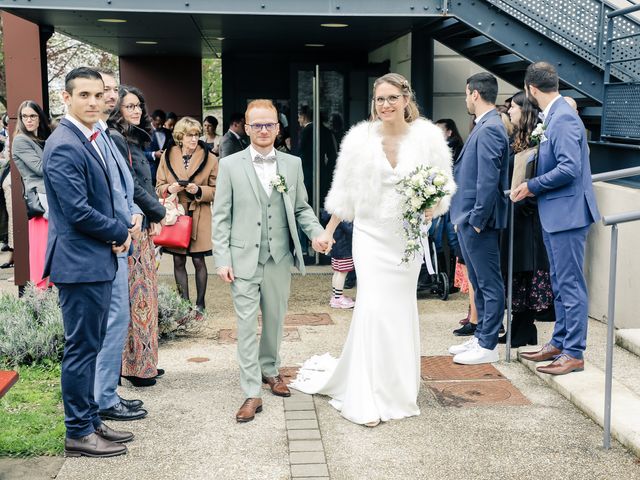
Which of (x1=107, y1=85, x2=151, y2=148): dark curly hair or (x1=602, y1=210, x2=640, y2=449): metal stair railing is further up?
(x1=107, y1=85, x2=151, y2=148): dark curly hair

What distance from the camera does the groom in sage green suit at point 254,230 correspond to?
17.9 ft

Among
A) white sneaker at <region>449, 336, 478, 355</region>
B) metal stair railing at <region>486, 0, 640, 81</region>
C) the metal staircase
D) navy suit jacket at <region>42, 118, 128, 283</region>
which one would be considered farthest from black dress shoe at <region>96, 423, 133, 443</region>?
metal stair railing at <region>486, 0, 640, 81</region>

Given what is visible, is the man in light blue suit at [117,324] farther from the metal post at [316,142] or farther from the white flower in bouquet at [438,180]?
the metal post at [316,142]

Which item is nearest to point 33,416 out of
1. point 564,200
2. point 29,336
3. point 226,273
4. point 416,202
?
point 29,336

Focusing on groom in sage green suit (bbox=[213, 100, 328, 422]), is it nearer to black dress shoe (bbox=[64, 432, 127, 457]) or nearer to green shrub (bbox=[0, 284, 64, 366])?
black dress shoe (bbox=[64, 432, 127, 457])

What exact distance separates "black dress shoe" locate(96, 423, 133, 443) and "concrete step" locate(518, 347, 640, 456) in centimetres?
289

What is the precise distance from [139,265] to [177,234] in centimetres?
220

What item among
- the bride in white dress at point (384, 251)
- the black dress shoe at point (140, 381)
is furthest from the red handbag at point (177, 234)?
the bride in white dress at point (384, 251)

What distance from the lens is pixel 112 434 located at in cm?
493

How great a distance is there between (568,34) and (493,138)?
3117 millimetres

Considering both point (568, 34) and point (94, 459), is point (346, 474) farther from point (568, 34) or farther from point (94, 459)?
point (568, 34)

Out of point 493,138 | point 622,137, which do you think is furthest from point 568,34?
point 493,138

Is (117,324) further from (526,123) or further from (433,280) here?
(433,280)

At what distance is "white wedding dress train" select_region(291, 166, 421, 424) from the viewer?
5.38 m
